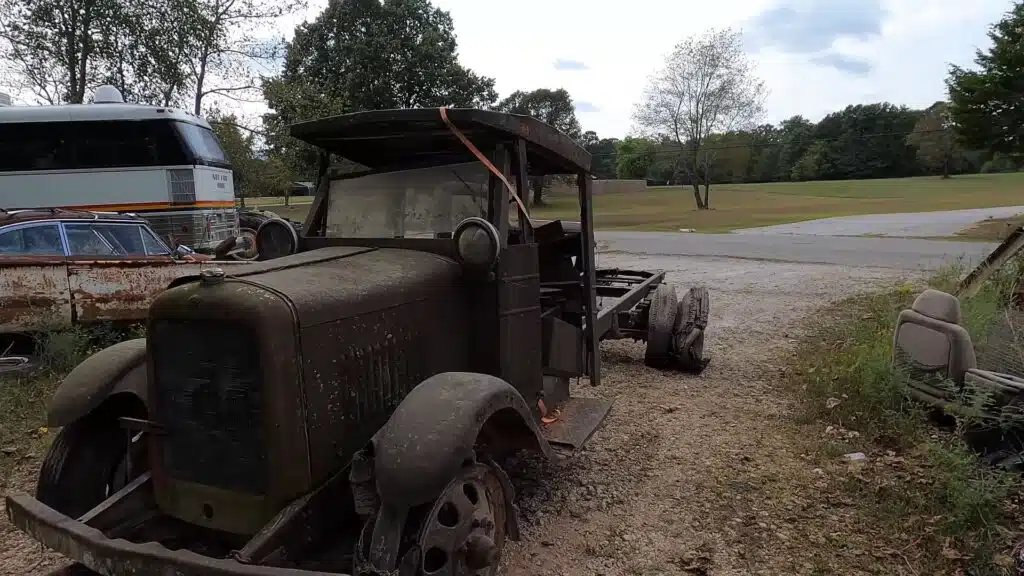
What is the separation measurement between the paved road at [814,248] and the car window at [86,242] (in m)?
14.5

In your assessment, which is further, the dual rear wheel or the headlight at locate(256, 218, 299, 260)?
the dual rear wheel

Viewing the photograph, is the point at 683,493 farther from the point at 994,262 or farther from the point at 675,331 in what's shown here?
the point at 994,262

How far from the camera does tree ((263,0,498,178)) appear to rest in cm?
2766

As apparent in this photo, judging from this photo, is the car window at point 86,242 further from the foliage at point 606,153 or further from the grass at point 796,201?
the foliage at point 606,153

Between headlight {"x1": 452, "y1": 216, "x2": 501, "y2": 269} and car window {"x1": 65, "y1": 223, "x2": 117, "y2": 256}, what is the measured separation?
635 centimetres

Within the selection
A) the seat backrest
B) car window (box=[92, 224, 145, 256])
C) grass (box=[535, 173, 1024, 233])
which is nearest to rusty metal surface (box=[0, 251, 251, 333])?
car window (box=[92, 224, 145, 256])

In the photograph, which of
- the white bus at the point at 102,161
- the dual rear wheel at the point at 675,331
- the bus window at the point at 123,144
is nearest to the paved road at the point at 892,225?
the white bus at the point at 102,161

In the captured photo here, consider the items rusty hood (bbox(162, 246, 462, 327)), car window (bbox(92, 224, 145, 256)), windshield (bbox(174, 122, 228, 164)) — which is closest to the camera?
rusty hood (bbox(162, 246, 462, 327))

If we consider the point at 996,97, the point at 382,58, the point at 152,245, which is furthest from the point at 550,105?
the point at 152,245

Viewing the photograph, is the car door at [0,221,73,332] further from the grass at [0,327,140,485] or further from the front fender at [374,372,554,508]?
the front fender at [374,372,554,508]

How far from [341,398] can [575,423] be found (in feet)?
6.51

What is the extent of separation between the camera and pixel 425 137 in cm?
390

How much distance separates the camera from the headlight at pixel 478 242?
3301 millimetres

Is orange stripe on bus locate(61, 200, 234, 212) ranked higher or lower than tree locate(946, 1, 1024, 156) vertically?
lower
